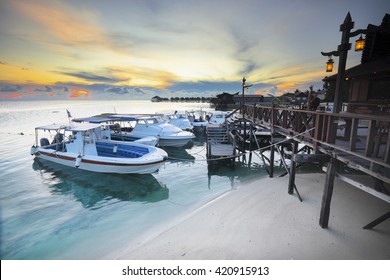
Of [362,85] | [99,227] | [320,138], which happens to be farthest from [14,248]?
[362,85]

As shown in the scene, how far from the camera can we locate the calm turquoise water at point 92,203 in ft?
22.4

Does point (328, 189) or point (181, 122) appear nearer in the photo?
point (328, 189)

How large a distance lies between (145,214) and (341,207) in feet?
27.2

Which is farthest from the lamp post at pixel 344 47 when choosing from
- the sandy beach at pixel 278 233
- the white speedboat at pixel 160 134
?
the white speedboat at pixel 160 134

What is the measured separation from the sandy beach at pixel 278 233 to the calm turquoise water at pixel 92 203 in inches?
54.9

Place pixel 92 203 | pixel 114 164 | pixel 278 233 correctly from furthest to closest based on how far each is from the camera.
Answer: pixel 114 164, pixel 92 203, pixel 278 233

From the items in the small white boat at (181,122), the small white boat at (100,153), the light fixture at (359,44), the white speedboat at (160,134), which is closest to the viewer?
the light fixture at (359,44)

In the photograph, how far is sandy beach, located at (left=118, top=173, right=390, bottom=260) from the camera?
5.05 meters

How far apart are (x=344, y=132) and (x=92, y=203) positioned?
12241mm

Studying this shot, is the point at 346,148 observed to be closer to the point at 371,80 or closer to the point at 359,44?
the point at 359,44

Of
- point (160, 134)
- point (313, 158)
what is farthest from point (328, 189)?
point (160, 134)

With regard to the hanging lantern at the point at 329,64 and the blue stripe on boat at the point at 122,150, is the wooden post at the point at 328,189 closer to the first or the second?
the hanging lantern at the point at 329,64

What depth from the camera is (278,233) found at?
18.8 ft

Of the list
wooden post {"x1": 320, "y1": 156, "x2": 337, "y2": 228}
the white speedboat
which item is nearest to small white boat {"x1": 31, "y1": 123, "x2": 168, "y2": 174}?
the white speedboat
